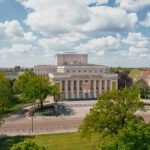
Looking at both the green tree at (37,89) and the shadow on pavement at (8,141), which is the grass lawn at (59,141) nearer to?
the shadow on pavement at (8,141)

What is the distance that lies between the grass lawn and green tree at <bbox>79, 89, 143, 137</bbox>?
19.3 feet

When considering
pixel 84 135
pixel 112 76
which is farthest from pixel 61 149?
pixel 112 76

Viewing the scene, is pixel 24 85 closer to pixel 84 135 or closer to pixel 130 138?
pixel 84 135

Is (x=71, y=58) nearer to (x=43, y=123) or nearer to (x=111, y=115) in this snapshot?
(x=43, y=123)

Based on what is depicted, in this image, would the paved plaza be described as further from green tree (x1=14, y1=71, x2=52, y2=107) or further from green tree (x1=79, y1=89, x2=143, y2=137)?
green tree (x1=79, y1=89, x2=143, y2=137)

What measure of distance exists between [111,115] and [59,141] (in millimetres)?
13936

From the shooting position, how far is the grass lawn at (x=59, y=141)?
29.0 m

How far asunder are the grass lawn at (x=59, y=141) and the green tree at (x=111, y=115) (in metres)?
5.88

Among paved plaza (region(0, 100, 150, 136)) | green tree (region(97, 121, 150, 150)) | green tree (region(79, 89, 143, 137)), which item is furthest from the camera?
paved plaza (region(0, 100, 150, 136))

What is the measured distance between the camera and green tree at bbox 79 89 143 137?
24.8 m

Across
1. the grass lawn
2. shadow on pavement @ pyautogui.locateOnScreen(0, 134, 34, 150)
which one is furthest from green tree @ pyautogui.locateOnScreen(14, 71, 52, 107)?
the grass lawn

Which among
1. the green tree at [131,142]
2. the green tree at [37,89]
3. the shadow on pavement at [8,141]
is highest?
the green tree at [37,89]

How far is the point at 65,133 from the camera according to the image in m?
36.7

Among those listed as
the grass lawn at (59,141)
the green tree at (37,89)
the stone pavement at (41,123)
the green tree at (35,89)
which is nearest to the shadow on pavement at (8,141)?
the grass lawn at (59,141)
